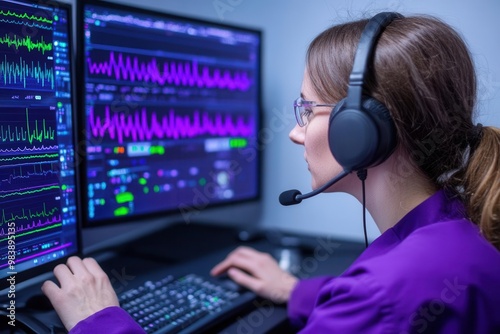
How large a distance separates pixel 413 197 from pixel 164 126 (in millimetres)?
639

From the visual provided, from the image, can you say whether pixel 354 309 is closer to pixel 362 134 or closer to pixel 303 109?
pixel 362 134

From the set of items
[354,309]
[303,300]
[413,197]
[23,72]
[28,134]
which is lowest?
[303,300]

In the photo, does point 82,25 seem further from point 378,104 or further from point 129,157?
point 378,104

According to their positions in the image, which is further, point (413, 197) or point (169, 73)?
point (169, 73)

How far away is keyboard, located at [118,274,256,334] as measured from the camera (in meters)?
0.84

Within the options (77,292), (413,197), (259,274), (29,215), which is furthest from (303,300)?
(29,215)

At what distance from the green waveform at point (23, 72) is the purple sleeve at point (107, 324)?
0.39 metres

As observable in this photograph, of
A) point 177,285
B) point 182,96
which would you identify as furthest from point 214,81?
point 177,285

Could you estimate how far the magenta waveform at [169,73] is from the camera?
3.48ft

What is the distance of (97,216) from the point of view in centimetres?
106

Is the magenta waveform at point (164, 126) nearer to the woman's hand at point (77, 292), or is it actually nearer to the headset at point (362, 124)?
the woman's hand at point (77, 292)

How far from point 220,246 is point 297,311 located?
42cm

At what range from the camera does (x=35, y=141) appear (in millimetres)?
818

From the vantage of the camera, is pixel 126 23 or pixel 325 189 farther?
pixel 126 23
